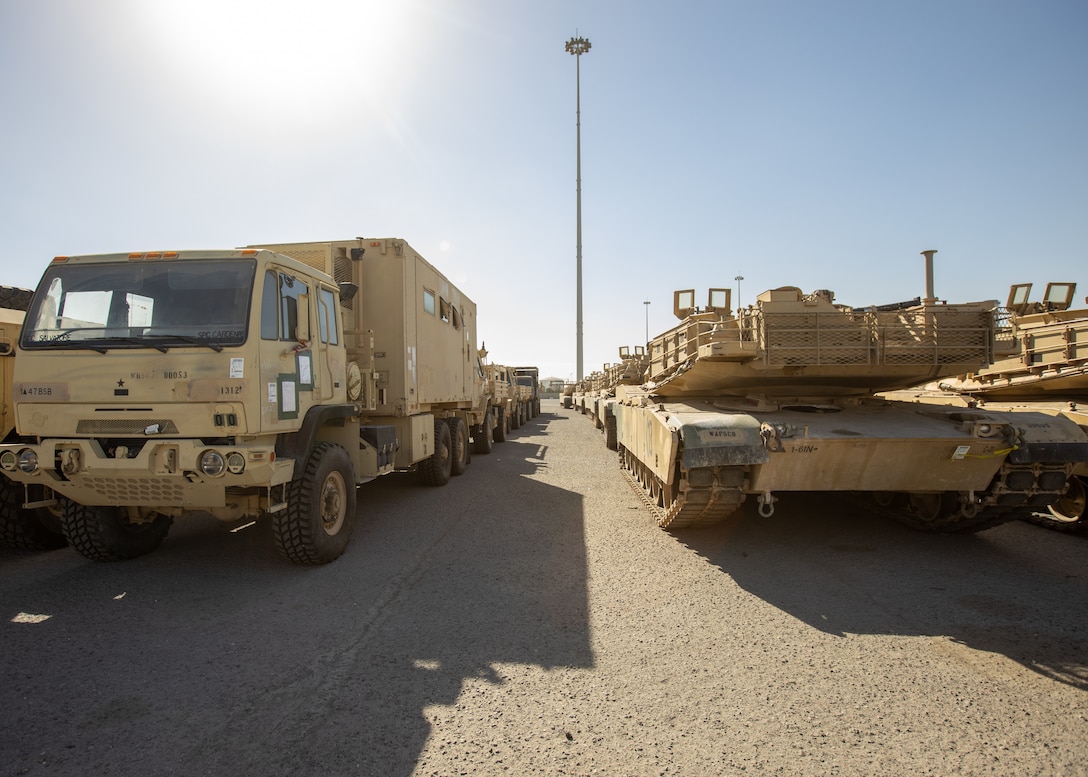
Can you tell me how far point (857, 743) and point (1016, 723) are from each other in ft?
2.79

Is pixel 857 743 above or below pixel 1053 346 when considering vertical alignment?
below

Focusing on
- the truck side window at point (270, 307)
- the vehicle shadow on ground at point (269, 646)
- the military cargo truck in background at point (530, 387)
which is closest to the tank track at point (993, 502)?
the vehicle shadow on ground at point (269, 646)

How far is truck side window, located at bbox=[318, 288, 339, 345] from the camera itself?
226 inches

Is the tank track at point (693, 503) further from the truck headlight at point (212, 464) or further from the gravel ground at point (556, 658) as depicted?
the truck headlight at point (212, 464)

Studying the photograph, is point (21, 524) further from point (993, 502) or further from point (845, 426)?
point (993, 502)

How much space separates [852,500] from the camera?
777 centimetres

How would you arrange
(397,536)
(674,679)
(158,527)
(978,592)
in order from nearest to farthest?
(674,679)
(978,592)
(158,527)
(397,536)

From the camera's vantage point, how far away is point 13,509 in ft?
18.7

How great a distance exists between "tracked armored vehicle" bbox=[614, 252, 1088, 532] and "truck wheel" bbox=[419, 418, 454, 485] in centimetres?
397

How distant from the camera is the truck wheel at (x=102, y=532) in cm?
519

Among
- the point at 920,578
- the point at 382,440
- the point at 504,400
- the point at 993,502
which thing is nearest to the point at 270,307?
the point at 382,440

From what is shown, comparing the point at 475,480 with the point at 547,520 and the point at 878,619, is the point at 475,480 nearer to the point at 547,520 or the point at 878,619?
the point at 547,520

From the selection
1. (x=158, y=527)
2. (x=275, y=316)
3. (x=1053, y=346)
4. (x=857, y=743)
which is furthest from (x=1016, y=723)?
(x=158, y=527)

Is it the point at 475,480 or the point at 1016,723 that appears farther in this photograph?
the point at 475,480
